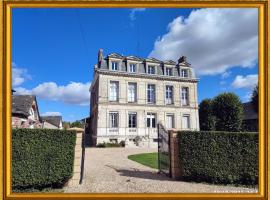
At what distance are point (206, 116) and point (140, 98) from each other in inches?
390

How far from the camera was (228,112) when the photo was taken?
982 inches

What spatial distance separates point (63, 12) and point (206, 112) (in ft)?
88.1

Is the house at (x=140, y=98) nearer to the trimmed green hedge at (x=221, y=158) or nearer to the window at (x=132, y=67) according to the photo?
the window at (x=132, y=67)

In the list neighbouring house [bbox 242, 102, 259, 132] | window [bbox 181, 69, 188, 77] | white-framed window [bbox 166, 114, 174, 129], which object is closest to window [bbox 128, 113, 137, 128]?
white-framed window [bbox 166, 114, 174, 129]

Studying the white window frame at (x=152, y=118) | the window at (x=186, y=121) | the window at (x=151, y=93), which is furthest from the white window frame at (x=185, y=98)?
the white window frame at (x=152, y=118)

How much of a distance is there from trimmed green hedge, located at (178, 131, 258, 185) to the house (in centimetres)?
1660

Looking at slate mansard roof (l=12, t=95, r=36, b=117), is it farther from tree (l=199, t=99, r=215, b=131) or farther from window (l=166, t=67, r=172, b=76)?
tree (l=199, t=99, r=215, b=131)

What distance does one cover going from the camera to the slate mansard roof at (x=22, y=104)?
15595 millimetres

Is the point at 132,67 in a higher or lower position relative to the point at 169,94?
higher

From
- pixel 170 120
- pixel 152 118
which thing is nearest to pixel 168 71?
pixel 170 120

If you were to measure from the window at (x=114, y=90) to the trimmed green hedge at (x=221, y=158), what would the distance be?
17243mm

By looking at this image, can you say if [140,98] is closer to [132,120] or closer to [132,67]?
[132,120]

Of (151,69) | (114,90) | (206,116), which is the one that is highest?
(151,69)

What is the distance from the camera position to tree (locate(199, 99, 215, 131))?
2755 cm
